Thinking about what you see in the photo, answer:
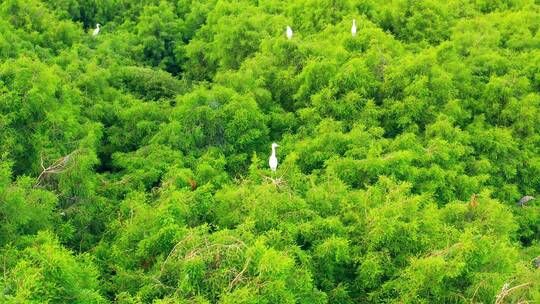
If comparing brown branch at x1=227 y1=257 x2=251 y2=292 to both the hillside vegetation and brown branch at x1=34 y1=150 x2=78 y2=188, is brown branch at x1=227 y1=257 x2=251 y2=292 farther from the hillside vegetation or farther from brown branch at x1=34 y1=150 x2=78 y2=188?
brown branch at x1=34 y1=150 x2=78 y2=188

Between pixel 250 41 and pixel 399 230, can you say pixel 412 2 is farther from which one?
pixel 399 230

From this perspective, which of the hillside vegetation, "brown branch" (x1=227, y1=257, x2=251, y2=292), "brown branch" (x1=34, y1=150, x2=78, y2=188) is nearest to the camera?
"brown branch" (x1=227, y1=257, x2=251, y2=292)

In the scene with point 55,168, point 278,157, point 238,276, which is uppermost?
point 238,276

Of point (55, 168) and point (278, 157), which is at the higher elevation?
point (55, 168)

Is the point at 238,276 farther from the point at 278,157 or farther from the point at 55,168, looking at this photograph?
the point at 278,157

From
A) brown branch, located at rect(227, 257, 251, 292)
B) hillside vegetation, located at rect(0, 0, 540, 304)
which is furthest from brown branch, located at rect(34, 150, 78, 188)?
brown branch, located at rect(227, 257, 251, 292)

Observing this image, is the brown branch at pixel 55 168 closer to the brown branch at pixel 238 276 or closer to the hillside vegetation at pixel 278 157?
the hillside vegetation at pixel 278 157

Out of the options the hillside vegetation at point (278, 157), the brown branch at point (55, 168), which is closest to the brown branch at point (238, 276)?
the hillside vegetation at point (278, 157)

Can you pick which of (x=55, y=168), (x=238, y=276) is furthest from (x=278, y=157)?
(x=238, y=276)

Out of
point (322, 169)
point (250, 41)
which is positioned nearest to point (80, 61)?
point (250, 41)
